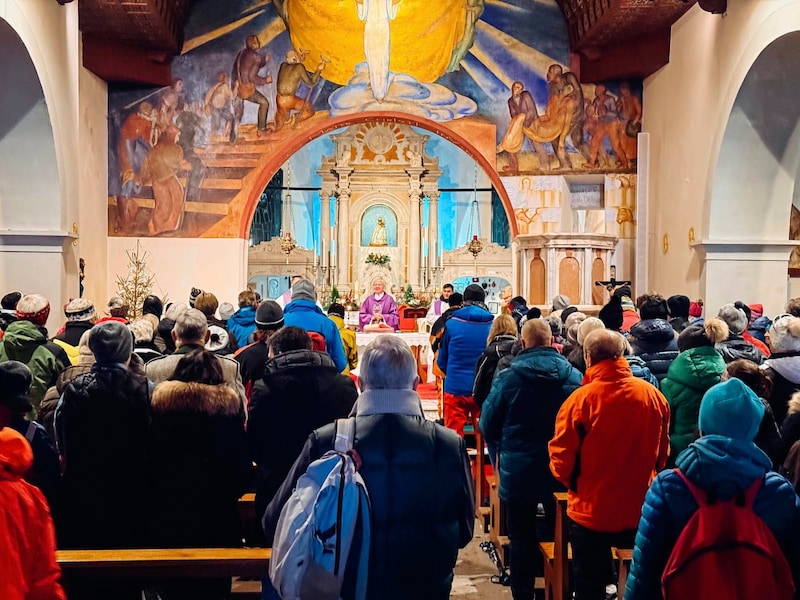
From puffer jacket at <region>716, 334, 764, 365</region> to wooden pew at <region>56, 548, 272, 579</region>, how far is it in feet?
10.7

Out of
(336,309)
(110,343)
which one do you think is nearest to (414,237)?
(336,309)

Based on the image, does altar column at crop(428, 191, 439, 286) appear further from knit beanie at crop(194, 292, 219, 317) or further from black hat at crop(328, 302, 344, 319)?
knit beanie at crop(194, 292, 219, 317)

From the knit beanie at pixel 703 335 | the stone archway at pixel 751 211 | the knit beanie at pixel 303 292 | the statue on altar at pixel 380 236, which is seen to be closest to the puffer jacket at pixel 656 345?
the knit beanie at pixel 703 335

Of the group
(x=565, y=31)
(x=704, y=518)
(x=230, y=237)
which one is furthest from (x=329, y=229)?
(x=704, y=518)

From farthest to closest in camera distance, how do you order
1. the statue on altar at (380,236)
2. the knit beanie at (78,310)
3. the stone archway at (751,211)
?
the statue on altar at (380,236) → the stone archway at (751,211) → the knit beanie at (78,310)

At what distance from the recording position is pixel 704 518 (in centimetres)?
266

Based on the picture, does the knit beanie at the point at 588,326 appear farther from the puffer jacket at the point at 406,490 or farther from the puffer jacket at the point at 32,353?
the puffer jacket at the point at 32,353

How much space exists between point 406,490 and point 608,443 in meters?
1.41

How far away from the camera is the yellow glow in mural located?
54.2 ft

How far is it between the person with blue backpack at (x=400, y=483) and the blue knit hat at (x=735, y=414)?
819mm

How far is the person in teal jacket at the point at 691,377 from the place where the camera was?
4.86 meters

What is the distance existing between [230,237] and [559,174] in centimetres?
628

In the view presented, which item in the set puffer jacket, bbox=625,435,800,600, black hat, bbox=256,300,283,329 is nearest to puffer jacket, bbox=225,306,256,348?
black hat, bbox=256,300,283,329

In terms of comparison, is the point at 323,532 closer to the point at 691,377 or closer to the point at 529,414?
the point at 529,414
